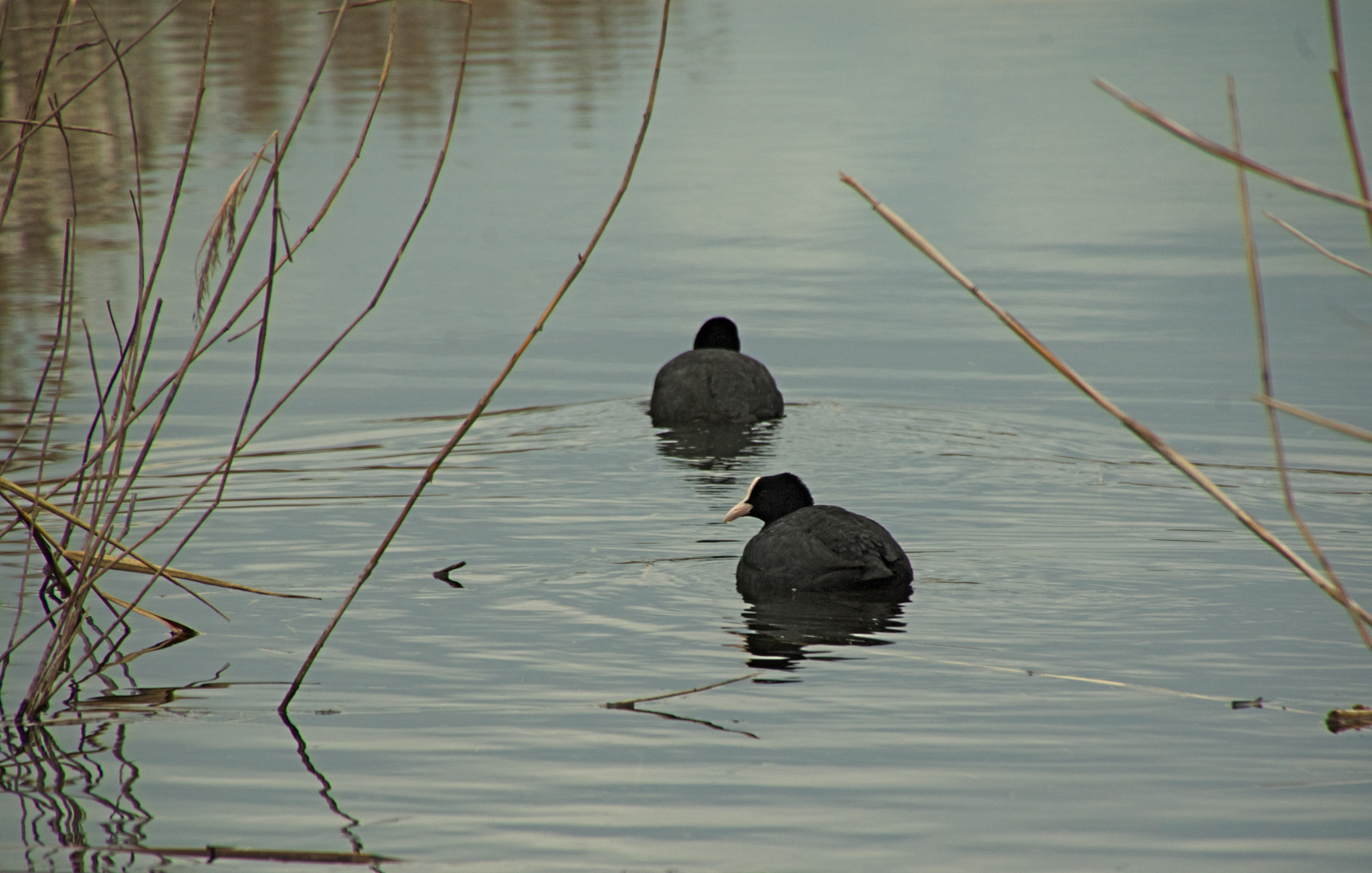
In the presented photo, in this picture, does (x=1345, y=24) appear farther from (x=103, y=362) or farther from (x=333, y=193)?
(x=333, y=193)

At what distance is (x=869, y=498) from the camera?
916cm

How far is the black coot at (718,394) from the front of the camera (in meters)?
11.2

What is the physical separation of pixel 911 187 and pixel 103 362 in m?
9.40

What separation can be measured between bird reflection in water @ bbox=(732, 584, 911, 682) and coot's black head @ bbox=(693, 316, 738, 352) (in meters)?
4.65

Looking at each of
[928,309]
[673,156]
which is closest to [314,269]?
[928,309]

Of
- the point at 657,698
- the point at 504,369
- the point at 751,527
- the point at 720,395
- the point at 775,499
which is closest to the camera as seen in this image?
the point at 504,369

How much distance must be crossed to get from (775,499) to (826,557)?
2.77ft

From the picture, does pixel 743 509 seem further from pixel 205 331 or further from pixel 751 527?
pixel 205 331

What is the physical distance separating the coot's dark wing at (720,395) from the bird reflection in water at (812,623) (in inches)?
153

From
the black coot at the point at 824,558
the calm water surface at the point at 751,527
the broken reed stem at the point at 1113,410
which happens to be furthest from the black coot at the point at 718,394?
the broken reed stem at the point at 1113,410

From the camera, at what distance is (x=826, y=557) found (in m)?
7.33

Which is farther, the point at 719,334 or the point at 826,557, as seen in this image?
the point at 719,334

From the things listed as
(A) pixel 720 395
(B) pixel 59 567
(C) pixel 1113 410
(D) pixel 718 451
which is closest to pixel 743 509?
(D) pixel 718 451

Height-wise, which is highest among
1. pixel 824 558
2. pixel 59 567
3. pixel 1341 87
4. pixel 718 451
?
pixel 1341 87
